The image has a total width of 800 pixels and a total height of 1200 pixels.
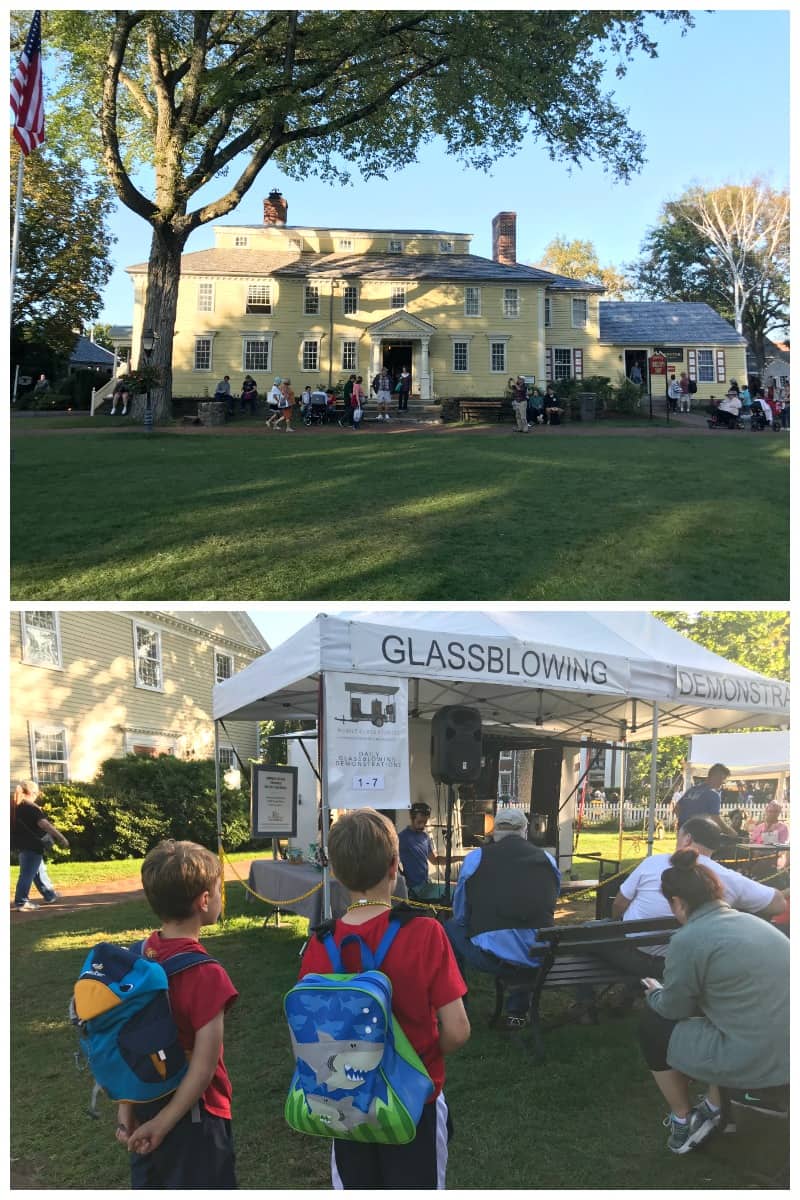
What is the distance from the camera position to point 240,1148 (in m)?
4.46

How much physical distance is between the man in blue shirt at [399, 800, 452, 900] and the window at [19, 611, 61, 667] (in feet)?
36.0

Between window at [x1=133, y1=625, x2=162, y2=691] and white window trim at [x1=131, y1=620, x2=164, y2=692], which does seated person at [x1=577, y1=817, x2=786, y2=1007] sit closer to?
white window trim at [x1=131, y1=620, x2=164, y2=692]

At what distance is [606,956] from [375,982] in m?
3.53

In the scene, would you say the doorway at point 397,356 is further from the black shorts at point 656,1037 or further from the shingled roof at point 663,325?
the black shorts at point 656,1037

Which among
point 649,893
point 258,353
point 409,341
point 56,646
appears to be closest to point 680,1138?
point 649,893

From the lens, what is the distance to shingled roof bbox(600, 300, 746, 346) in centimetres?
4119

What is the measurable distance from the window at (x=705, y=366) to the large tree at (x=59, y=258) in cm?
2480

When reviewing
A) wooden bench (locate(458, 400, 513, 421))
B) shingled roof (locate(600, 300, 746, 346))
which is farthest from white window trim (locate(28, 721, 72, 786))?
shingled roof (locate(600, 300, 746, 346))

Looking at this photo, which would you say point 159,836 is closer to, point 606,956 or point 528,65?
point 606,956

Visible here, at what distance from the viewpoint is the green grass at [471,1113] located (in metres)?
4.21

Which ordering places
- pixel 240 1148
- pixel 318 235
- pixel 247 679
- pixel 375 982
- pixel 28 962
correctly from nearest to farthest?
pixel 375 982, pixel 240 1148, pixel 28 962, pixel 247 679, pixel 318 235

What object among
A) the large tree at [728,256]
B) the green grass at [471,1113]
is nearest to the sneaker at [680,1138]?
the green grass at [471,1113]

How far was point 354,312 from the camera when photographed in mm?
39250

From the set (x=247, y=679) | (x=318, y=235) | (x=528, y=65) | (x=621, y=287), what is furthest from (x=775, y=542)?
(x=621, y=287)
